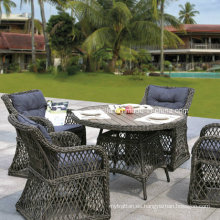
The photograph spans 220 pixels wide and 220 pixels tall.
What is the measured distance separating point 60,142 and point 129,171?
2.57ft

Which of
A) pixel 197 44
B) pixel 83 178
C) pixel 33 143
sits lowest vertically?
pixel 83 178

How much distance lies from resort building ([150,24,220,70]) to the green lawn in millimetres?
16273

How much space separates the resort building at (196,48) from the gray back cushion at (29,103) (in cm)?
3062

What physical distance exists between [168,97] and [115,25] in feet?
50.6

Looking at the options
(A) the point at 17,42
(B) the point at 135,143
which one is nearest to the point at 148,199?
(B) the point at 135,143

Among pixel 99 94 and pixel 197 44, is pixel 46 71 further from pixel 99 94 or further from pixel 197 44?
pixel 197 44

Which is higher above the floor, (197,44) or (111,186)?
(197,44)

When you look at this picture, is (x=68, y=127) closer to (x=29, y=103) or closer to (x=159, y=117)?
(x=29, y=103)

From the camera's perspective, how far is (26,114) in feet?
15.7

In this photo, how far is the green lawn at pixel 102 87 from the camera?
515 inches

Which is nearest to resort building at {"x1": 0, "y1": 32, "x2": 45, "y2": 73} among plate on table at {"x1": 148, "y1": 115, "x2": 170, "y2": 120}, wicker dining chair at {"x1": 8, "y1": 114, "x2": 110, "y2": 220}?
plate on table at {"x1": 148, "y1": 115, "x2": 170, "y2": 120}

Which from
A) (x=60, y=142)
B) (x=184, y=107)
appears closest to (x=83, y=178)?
(x=60, y=142)

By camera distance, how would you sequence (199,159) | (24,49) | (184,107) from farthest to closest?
1. (24,49)
2. (184,107)
3. (199,159)

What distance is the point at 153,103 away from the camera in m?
5.59
